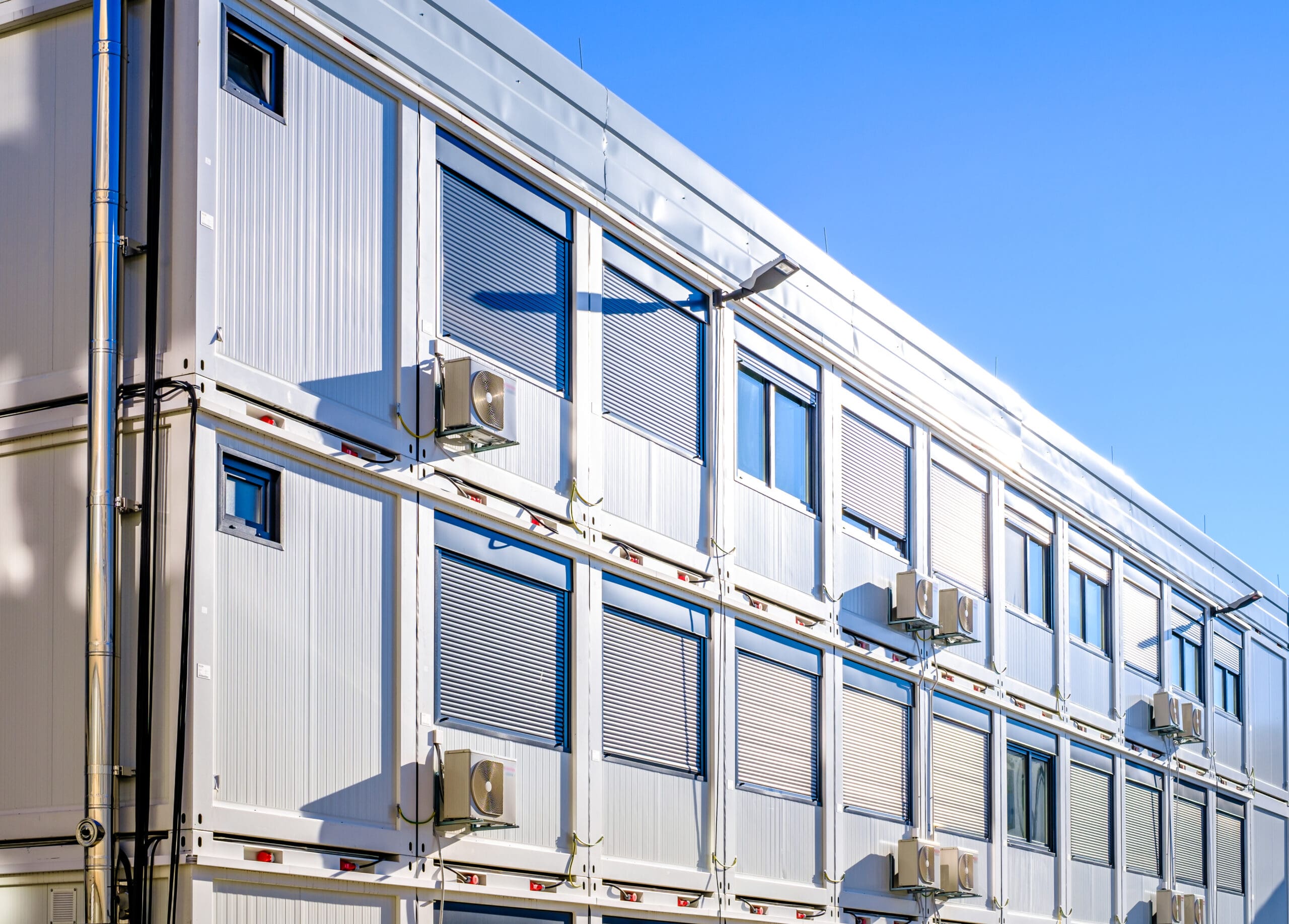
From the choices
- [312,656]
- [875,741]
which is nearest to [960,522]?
[875,741]

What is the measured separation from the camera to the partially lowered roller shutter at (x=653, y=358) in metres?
19.0

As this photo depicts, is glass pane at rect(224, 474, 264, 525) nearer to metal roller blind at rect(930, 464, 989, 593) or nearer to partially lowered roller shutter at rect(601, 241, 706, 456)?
partially lowered roller shutter at rect(601, 241, 706, 456)

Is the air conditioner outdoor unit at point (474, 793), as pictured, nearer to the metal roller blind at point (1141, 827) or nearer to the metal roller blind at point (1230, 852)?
the metal roller blind at point (1141, 827)

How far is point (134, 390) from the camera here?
43.9 ft

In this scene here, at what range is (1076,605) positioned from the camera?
30.9 m

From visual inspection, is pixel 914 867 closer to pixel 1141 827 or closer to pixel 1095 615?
pixel 1095 615

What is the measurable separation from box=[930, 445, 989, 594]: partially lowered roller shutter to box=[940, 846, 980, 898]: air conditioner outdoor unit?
13.7 feet

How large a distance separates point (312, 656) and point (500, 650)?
2.72 m

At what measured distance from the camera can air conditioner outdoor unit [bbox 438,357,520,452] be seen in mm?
15648

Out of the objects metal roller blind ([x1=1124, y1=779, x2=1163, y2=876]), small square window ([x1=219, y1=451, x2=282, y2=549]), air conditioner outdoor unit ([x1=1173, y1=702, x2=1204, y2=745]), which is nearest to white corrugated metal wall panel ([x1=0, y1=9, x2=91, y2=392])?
small square window ([x1=219, y1=451, x2=282, y2=549])

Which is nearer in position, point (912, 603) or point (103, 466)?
point (103, 466)

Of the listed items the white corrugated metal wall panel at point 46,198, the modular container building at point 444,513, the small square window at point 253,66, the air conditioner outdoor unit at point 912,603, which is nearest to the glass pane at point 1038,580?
the modular container building at point 444,513

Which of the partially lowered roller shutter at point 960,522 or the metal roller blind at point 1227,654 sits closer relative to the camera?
the partially lowered roller shutter at point 960,522

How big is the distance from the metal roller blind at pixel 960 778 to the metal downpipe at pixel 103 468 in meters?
14.7
